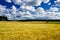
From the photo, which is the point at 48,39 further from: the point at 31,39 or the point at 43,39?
the point at 31,39

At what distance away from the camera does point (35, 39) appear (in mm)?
10695

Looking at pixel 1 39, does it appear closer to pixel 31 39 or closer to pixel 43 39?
pixel 31 39

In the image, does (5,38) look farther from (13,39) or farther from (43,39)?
(43,39)

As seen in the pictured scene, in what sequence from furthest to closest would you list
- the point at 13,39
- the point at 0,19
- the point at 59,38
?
the point at 0,19 → the point at 59,38 → the point at 13,39

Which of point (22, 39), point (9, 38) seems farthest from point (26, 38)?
point (9, 38)

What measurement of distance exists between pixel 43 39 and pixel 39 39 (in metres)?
0.30

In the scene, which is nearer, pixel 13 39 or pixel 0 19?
pixel 13 39

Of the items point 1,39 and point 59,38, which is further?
point 59,38

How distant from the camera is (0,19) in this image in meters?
29.5

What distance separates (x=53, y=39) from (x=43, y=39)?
Answer: 0.70 metres

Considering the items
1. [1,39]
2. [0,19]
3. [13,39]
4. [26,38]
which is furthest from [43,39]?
[0,19]

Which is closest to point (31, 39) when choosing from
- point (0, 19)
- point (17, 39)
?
point (17, 39)

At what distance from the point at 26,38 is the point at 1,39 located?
1.70 metres

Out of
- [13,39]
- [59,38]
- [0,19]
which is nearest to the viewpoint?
[13,39]
